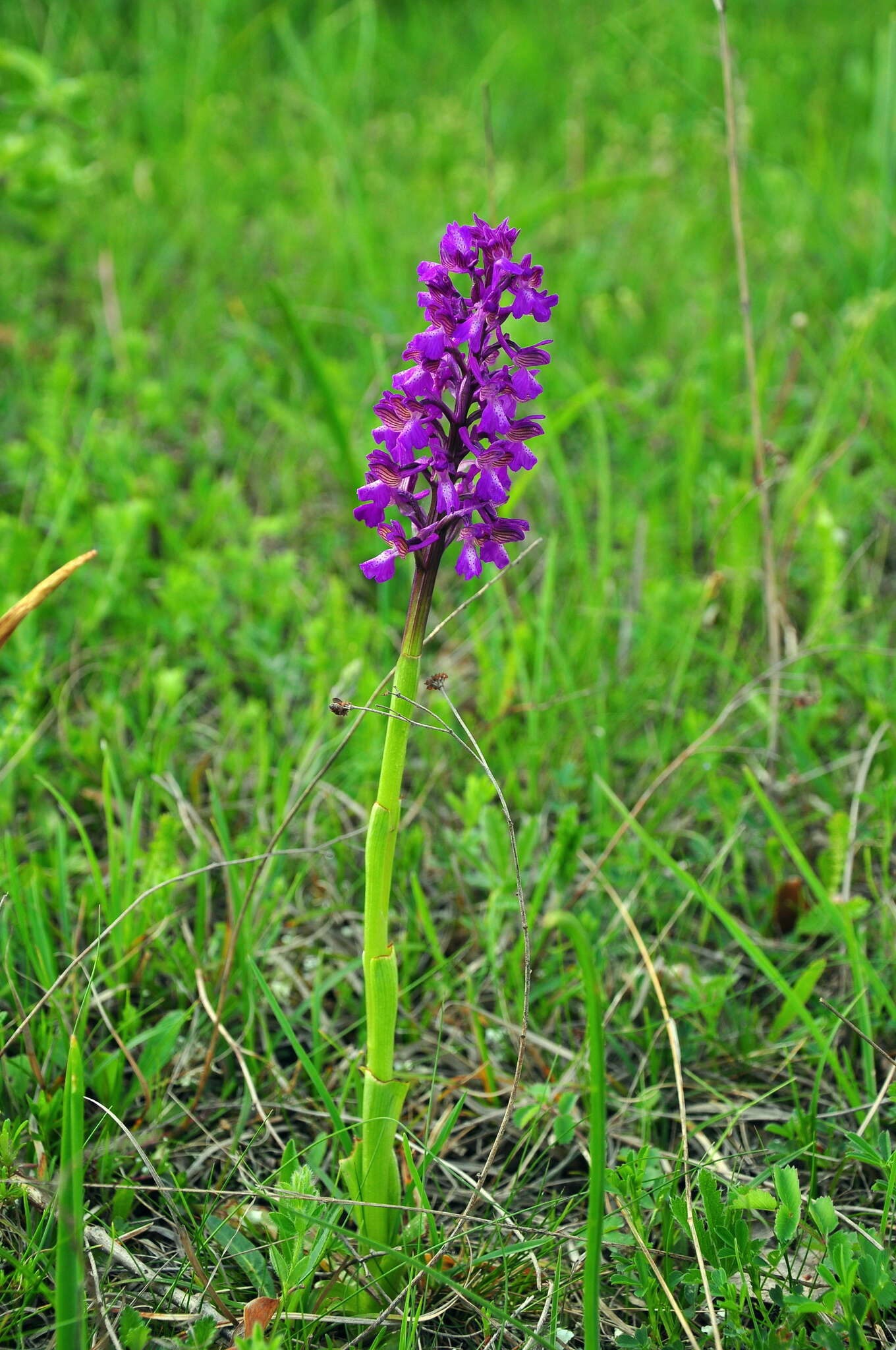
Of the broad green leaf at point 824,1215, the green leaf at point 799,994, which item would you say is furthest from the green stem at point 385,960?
the green leaf at point 799,994

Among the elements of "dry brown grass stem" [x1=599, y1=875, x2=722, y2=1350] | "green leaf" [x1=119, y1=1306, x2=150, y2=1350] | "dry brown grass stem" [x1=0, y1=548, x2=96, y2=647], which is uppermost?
"dry brown grass stem" [x1=0, y1=548, x2=96, y2=647]

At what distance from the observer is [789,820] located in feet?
10.0

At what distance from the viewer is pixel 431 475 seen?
176 cm

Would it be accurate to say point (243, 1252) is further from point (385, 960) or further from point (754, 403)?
point (754, 403)

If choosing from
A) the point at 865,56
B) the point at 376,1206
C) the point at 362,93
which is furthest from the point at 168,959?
the point at 865,56

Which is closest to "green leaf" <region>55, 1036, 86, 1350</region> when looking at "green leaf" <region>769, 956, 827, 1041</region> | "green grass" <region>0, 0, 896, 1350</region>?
"green grass" <region>0, 0, 896, 1350</region>

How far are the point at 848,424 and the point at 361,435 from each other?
2.10 metres

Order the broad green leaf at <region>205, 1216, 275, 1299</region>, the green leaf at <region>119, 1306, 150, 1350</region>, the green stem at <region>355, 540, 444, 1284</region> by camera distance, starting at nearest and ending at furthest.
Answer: the green leaf at <region>119, 1306, 150, 1350</region> → the green stem at <region>355, 540, 444, 1284</region> → the broad green leaf at <region>205, 1216, 275, 1299</region>

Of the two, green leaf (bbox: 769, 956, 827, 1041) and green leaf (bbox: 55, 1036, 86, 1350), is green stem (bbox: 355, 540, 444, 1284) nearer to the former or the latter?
green leaf (bbox: 55, 1036, 86, 1350)

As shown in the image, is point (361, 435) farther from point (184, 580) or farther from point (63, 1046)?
point (63, 1046)

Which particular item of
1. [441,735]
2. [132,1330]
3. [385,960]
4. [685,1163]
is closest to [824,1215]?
[685,1163]

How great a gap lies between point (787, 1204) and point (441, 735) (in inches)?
66.5

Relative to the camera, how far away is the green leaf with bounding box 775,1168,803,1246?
181 cm

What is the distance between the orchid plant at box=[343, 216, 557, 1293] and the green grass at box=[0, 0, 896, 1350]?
182 mm
